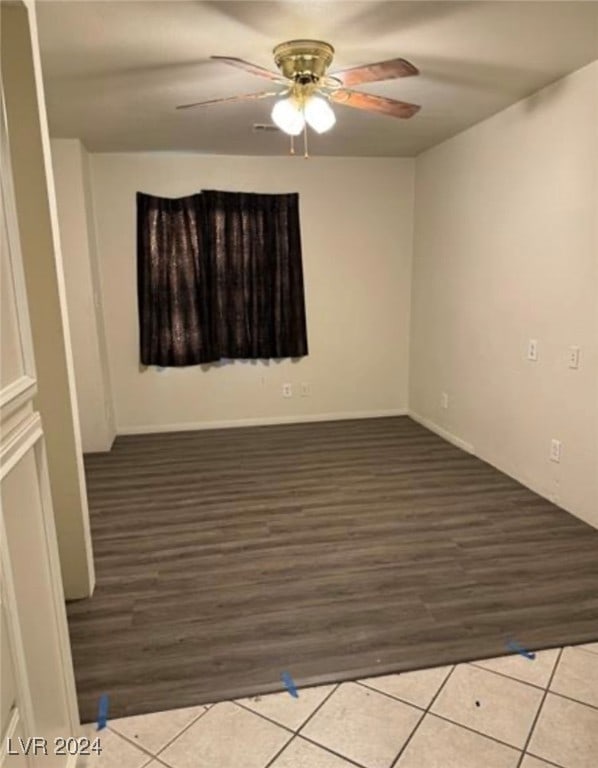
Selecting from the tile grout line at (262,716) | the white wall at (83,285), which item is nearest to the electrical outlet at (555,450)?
the tile grout line at (262,716)

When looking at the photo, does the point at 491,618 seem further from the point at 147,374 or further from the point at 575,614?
the point at 147,374

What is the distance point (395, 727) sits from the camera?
164cm

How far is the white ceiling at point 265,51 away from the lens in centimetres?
199

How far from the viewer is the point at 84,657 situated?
1.97 m

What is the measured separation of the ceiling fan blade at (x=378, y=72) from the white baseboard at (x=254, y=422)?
10.4ft

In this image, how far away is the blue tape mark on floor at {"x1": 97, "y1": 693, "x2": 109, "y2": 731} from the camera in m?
1.67

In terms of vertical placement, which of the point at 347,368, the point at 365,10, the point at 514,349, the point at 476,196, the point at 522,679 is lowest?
the point at 522,679

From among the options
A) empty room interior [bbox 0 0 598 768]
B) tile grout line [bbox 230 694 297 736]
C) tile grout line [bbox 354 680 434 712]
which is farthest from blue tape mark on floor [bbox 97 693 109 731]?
tile grout line [bbox 354 680 434 712]

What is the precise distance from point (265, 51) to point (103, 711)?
2.68 meters

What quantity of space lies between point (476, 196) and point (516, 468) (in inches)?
76.4

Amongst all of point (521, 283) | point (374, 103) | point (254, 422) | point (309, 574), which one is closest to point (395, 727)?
→ point (309, 574)

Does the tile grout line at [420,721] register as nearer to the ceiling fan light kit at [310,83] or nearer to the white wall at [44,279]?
the white wall at [44,279]

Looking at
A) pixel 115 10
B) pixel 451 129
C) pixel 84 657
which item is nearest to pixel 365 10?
pixel 115 10

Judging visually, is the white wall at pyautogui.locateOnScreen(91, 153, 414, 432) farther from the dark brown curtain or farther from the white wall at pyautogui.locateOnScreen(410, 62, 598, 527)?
the white wall at pyautogui.locateOnScreen(410, 62, 598, 527)
